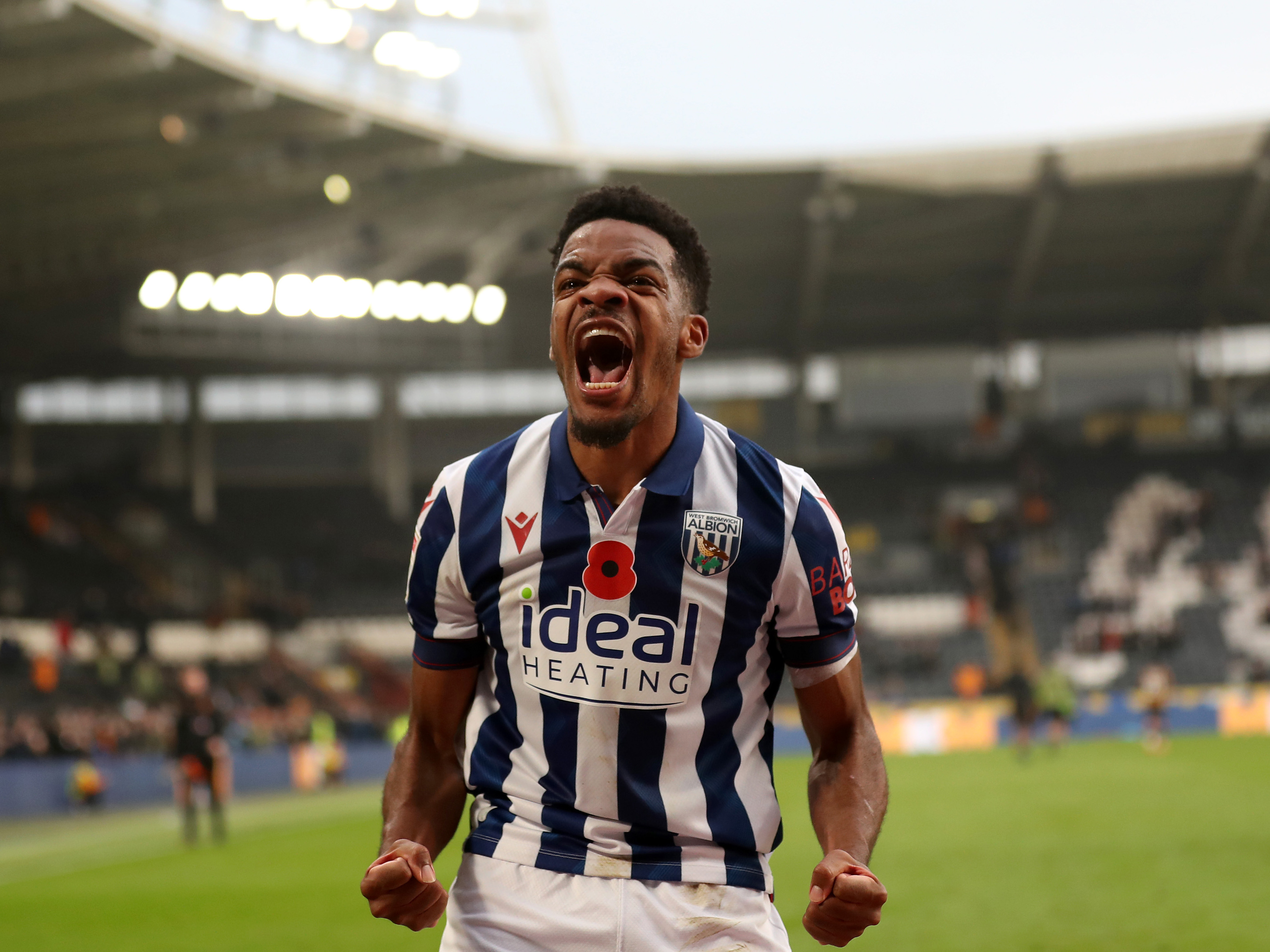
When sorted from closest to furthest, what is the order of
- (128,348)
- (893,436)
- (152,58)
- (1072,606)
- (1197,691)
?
(152,58)
(1197,691)
(128,348)
(1072,606)
(893,436)

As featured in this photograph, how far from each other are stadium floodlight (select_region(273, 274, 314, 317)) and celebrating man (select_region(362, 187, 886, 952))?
36.2m

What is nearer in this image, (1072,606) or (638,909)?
(638,909)

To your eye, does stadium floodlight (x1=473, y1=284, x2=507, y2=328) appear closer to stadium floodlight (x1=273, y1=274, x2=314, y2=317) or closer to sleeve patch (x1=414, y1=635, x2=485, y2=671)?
stadium floodlight (x1=273, y1=274, x2=314, y2=317)

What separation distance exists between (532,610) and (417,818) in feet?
1.69

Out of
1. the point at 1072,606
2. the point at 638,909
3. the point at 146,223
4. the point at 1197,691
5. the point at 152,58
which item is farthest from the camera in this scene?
the point at 1072,606

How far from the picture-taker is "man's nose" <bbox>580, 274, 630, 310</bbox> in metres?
2.65

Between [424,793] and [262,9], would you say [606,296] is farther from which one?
[262,9]

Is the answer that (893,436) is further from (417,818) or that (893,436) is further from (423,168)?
(417,818)

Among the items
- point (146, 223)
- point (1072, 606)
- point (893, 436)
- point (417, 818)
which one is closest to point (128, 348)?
point (146, 223)

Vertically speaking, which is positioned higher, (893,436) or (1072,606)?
(893,436)

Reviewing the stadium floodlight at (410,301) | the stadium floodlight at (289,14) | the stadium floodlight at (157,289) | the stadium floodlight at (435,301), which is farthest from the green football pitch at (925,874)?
the stadium floodlight at (435,301)

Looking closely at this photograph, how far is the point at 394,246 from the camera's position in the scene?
125 ft

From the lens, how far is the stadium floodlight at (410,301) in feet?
130

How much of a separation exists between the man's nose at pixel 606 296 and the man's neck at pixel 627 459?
231 millimetres
